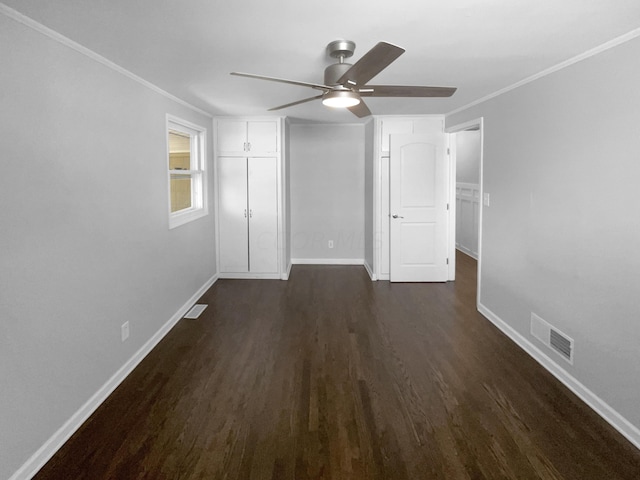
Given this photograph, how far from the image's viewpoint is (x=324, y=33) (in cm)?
227

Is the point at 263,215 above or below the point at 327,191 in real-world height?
below

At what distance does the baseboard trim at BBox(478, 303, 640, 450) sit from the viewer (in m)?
2.35

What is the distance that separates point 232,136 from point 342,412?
4.07 m

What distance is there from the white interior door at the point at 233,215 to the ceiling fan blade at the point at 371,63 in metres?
3.56

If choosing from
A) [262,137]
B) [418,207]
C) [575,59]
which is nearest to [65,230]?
[575,59]

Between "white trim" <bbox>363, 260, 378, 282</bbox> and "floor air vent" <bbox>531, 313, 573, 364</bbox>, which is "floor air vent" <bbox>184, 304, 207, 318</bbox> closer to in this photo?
"white trim" <bbox>363, 260, 378, 282</bbox>

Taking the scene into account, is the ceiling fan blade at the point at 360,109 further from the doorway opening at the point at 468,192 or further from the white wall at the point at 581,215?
the doorway opening at the point at 468,192

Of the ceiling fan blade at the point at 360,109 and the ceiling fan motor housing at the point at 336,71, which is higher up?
the ceiling fan motor housing at the point at 336,71

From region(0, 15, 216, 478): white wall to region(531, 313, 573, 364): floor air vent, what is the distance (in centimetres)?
306

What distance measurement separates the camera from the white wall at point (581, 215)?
2379mm

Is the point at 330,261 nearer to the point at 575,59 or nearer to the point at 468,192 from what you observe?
the point at 468,192

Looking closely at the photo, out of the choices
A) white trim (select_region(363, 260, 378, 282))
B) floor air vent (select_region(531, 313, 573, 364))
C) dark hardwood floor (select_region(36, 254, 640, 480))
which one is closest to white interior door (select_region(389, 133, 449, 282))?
white trim (select_region(363, 260, 378, 282))

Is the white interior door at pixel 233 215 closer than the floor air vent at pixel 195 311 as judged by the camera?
No

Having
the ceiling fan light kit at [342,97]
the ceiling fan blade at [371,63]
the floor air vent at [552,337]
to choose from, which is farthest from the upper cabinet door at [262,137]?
the floor air vent at [552,337]
